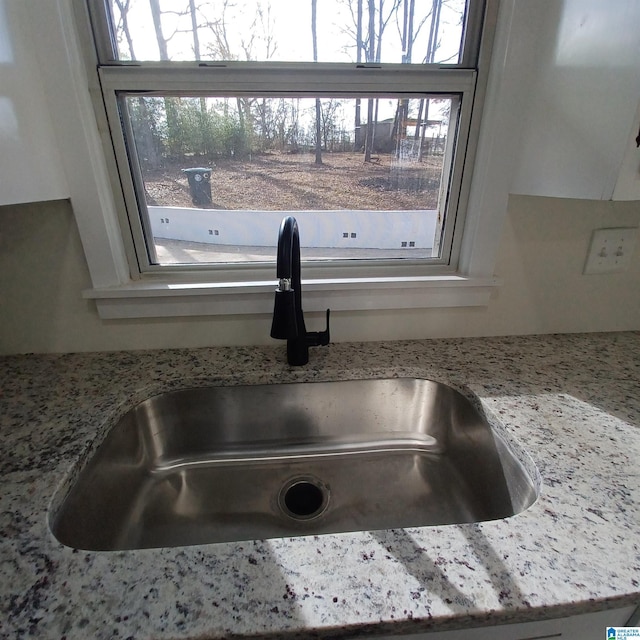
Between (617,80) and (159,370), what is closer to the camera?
(617,80)

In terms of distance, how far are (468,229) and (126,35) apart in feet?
2.75

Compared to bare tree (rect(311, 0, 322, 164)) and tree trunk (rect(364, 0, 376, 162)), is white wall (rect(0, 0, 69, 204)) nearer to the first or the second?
bare tree (rect(311, 0, 322, 164))

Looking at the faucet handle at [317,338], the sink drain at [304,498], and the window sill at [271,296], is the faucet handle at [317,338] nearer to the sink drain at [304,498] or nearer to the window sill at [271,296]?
the window sill at [271,296]

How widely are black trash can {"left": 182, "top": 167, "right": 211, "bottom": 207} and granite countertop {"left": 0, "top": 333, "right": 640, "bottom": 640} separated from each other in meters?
0.50

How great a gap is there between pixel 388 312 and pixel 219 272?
0.45m

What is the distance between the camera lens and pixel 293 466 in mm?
839

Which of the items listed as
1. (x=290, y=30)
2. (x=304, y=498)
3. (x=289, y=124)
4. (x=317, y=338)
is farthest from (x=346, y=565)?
(x=290, y=30)

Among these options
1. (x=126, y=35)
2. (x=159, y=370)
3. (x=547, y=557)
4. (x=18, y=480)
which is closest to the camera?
(x=547, y=557)

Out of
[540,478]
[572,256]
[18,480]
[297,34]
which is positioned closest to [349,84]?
[297,34]

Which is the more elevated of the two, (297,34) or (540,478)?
(297,34)

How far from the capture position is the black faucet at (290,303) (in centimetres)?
67

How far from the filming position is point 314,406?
2.83 feet

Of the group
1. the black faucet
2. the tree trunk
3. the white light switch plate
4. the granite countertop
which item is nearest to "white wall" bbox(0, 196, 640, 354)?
the white light switch plate

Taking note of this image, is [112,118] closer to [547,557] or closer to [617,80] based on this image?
[617,80]
